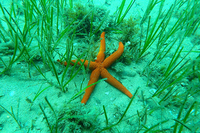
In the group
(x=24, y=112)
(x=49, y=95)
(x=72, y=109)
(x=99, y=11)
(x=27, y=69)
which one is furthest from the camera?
(x=99, y=11)

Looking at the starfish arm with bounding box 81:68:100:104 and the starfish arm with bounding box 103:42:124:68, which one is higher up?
the starfish arm with bounding box 103:42:124:68

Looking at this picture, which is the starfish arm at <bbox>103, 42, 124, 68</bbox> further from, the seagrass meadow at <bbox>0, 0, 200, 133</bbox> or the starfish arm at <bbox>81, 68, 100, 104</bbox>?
the starfish arm at <bbox>81, 68, 100, 104</bbox>

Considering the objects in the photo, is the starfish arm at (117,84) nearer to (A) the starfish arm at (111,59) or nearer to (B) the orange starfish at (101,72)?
(B) the orange starfish at (101,72)

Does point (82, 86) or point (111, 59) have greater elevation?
point (111, 59)

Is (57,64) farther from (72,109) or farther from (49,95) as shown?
(72,109)

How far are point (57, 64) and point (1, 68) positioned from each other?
3.72 ft

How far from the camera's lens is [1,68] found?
8.65 ft

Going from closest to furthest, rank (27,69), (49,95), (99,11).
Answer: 1. (49,95)
2. (27,69)
3. (99,11)

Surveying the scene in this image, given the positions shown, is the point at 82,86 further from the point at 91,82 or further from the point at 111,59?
the point at 111,59

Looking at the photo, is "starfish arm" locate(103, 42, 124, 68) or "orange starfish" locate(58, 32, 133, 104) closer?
"orange starfish" locate(58, 32, 133, 104)

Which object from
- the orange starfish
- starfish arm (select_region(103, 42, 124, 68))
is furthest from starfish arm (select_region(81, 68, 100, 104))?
starfish arm (select_region(103, 42, 124, 68))

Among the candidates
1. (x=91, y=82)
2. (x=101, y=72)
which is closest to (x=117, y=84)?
(x=101, y=72)

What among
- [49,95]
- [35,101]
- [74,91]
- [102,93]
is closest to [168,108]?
[102,93]

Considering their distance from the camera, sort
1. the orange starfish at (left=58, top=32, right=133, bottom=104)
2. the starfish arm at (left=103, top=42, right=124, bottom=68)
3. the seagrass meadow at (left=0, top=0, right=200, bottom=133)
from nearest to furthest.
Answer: the seagrass meadow at (left=0, top=0, right=200, bottom=133), the orange starfish at (left=58, top=32, right=133, bottom=104), the starfish arm at (left=103, top=42, right=124, bottom=68)
